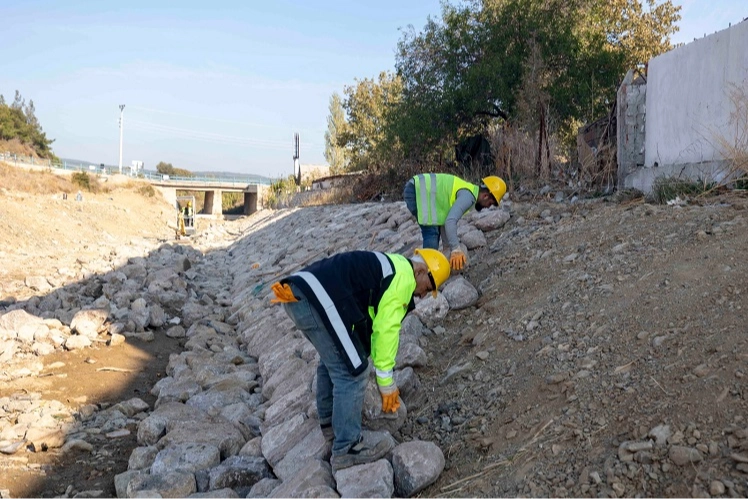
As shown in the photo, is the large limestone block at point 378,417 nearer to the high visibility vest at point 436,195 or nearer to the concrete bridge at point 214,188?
the high visibility vest at point 436,195

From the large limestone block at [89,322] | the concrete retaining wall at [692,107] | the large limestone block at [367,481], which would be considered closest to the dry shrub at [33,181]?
the large limestone block at [89,322]

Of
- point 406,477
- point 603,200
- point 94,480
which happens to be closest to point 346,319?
point 406,477

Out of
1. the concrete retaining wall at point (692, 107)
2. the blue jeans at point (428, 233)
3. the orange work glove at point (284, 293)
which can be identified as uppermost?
the concrete retaining wall at point (692, 107)

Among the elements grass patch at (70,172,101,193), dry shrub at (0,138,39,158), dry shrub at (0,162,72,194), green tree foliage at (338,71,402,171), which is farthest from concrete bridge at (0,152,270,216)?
green tree foliage at (338,71,402,171)

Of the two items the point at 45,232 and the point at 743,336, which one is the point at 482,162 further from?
the point at 45,232

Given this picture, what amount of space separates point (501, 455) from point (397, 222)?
6383 millimetres

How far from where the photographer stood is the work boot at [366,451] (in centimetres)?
342

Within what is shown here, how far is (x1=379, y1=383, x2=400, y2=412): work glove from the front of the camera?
3.57 m

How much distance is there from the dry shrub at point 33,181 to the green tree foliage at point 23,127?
665 inches

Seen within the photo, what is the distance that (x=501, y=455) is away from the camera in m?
3.26

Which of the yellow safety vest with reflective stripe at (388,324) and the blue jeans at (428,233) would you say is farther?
the blue jeans at (428,233)

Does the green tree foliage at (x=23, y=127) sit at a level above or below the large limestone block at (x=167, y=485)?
above

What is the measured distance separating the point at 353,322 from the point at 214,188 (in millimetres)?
49948

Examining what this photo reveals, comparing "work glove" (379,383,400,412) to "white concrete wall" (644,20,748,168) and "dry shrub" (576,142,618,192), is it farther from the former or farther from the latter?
"dry shrub" (576,142,618,192)
